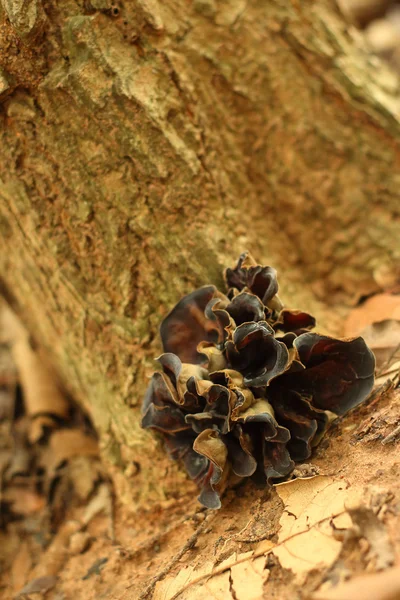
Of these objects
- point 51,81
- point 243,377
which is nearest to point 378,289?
point 243,377

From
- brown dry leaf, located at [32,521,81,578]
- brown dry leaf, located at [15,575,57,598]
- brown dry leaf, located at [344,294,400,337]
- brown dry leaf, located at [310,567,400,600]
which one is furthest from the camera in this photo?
brown dry leaf, located at [344,294,400,337]

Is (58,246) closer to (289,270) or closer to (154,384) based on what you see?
(154,384)

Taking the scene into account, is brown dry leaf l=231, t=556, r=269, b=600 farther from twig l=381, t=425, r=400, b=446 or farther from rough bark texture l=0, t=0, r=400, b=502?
rough bark texture l=0, t=0, r=400, b=502

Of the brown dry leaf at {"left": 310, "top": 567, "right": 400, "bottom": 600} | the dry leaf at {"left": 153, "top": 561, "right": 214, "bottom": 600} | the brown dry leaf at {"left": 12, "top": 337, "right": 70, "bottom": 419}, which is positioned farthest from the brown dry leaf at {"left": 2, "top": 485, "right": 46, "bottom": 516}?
the brown dry leaf at {"left": 310, "top": 567, "right": 400, "bottom": 600}

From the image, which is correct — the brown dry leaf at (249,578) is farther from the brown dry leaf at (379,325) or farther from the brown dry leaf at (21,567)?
the brown dry leaf at (21,567)

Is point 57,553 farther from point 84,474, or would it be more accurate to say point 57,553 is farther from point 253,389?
point 253,389
